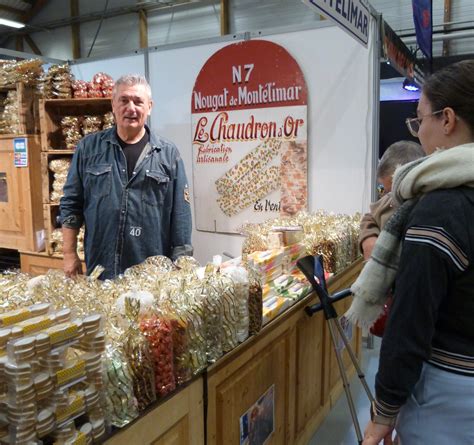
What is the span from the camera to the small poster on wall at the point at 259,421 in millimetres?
1987

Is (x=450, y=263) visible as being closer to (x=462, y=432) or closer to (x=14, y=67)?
(x=462, y=432)

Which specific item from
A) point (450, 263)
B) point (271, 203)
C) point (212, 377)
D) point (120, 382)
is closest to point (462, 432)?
point (450, 263)

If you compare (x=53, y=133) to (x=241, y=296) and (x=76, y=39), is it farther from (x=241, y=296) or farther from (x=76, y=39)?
(x=76, y=39)

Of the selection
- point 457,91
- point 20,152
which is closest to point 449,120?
point 457,91

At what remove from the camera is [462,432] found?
131 centimetres

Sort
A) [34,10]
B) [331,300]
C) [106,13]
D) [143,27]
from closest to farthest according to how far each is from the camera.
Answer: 1. [331,300]
2. [143,27]
3. [106,13]
4. [34,10]

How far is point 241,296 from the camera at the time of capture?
71.2 inches

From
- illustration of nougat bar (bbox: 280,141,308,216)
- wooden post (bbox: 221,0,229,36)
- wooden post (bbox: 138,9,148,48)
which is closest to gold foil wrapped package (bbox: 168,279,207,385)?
illustration of nougat bar (bbox: 280,141,308,216)

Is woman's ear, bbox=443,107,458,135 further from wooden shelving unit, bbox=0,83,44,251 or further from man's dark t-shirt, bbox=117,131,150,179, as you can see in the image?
wooden shelving unit, bbox=0,83,44,251

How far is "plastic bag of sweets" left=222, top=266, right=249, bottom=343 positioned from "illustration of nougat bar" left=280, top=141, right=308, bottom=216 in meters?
2.38

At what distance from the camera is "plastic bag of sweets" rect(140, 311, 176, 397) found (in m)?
1.43

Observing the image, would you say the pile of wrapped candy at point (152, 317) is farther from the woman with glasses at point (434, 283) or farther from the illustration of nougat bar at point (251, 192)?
the illustration of nougat bar at point (251, 192)

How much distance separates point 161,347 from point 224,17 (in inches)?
375

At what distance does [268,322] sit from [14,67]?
10.8 feet
